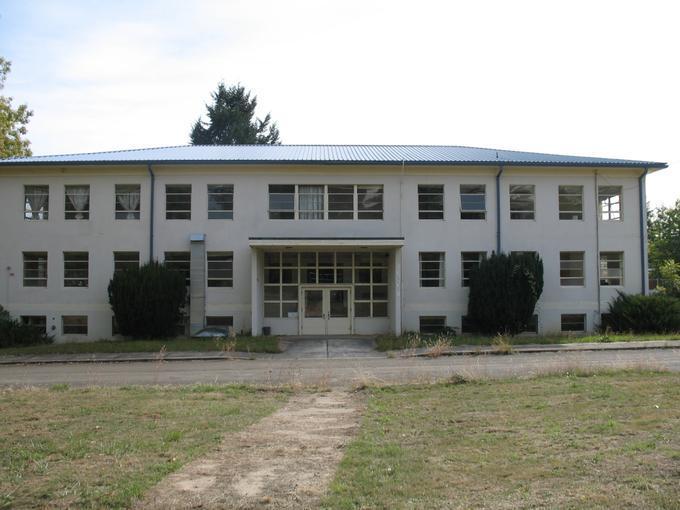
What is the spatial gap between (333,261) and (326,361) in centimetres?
883

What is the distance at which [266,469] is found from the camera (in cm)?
628

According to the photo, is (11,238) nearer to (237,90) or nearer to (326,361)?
(326,361)

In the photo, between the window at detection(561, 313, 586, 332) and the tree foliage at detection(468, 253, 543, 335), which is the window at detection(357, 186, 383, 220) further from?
the window at detection(561, 313, 586, 332)

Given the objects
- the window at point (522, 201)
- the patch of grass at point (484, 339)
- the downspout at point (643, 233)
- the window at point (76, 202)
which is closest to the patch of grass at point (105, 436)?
the patch of grass at point (484, 339)

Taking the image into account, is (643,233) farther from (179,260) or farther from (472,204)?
(179,260)

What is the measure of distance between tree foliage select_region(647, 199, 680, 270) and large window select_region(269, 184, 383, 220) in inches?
1367

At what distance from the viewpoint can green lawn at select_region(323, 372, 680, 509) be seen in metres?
5.12

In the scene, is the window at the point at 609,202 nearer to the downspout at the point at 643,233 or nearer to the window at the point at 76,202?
the downspout at the point at 643,233

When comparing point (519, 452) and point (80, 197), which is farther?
point (80, 197)

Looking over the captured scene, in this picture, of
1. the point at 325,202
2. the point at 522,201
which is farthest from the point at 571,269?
the point at 325,202

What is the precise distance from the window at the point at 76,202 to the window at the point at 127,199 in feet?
4.55

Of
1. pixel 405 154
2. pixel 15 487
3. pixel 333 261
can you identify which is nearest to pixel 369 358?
pixel 333 261

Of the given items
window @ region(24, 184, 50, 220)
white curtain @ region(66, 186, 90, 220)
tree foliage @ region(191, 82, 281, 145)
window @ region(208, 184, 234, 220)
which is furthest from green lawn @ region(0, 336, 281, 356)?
tree foliage @ region(191, 82, 281, 145)

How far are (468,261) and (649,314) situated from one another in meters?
7.79
